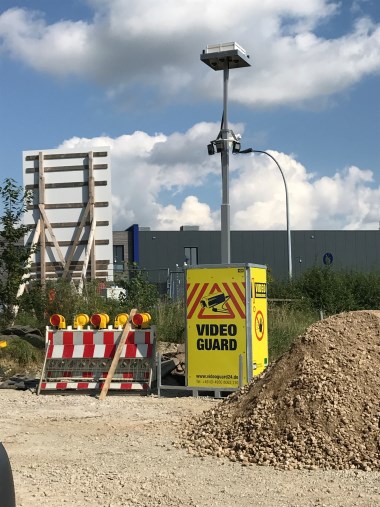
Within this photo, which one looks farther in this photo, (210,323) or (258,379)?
(210,323)

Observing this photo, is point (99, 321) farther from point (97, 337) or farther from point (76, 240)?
point (76, 240)

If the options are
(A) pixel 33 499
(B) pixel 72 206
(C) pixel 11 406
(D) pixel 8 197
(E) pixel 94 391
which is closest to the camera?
(A) pixel 33 499

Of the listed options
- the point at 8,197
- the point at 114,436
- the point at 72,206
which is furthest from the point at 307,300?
the point at 114,436

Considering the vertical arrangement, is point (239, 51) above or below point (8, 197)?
above

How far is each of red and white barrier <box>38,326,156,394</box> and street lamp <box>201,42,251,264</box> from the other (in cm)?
440

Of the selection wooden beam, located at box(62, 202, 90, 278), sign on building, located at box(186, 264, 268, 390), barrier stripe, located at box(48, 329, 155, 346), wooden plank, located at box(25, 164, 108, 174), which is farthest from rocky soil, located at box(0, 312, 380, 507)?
wooden plank, located at box(25, 164, 108, 174)

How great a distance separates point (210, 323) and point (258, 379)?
9.28 feet

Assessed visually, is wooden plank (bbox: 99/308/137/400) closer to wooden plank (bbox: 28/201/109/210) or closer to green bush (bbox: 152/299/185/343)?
green bush (bbox: 152/299/185/343)

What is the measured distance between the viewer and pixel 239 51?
16.0 meters

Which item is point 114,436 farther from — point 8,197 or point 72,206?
point 72,206

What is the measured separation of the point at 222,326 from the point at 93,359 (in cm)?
252

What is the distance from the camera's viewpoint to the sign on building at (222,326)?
11734 mm

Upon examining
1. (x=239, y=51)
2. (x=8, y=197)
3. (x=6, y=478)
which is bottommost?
(x=6, y=478)

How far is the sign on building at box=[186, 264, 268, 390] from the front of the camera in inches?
462
